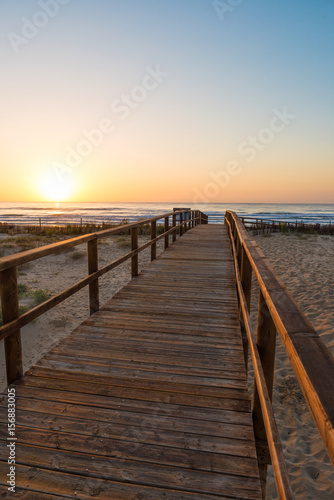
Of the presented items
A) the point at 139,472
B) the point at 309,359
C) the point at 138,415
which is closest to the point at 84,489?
the point at 139,472

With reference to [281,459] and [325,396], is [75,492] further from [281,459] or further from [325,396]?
[325,396]

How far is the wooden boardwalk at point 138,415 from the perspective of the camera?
1.61m

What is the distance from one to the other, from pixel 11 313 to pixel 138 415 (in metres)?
1.18

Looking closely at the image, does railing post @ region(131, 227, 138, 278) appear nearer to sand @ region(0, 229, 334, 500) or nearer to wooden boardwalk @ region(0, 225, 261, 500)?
wooden boardwalk @ region(0, 225, 261, 500)

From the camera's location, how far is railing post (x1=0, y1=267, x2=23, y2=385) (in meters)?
2.33

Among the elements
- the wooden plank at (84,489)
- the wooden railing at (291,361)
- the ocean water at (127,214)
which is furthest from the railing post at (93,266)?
the ocean water at (127,214)

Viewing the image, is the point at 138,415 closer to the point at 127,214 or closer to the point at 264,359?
the point at 264,359

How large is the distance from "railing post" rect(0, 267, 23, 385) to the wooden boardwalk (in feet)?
0.42

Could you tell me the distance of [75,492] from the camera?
60.8 inches

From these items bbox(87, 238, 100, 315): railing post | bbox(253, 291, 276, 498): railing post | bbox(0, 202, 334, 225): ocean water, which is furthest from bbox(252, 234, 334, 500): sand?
bbox(0, 202, 334, 225): ocean water

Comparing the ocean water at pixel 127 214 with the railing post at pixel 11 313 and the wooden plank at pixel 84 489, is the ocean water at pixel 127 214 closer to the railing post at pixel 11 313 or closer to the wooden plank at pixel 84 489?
the railing post at pixel 11 313

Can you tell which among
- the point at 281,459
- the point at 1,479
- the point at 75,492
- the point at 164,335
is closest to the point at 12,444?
the point at 1,479

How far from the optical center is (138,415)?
2107 mm

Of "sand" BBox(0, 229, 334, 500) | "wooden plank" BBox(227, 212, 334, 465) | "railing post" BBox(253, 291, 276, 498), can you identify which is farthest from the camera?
"sand" BBox(0, 229, 334, 500)
